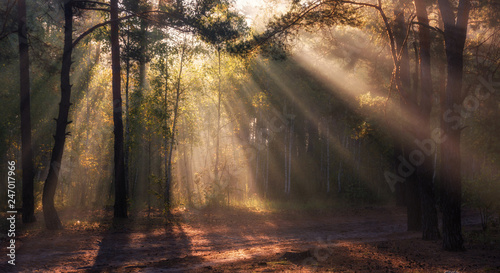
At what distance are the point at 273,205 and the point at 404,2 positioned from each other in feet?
45.1

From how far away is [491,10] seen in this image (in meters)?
15.7

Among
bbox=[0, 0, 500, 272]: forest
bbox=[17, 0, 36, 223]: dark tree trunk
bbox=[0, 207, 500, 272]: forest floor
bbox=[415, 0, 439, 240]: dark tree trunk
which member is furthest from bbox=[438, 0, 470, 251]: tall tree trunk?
bbox=[17, 0, 36, 223]: dark tree trunk

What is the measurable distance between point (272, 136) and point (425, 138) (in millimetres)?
22053

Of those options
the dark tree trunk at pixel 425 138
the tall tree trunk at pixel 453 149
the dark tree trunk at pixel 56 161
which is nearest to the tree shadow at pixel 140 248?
the dark tree trunk at pixel 56 161

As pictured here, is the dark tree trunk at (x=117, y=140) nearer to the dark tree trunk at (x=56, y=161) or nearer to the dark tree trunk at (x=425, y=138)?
the dark tree trunk at (x=56, y=161)

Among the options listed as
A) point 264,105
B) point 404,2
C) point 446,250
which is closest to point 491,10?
point 404,2

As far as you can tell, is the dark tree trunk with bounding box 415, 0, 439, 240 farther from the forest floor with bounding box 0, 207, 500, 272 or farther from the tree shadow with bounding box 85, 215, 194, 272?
the tree shadow with bounding box 85, 215, 194, 272

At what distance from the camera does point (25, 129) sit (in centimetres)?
1374

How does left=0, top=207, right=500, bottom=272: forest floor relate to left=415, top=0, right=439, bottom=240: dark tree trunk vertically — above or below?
below

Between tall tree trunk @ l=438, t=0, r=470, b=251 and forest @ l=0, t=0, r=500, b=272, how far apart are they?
1.2 inches

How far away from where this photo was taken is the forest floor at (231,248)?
314 inches

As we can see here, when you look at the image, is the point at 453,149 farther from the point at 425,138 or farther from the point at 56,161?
the point at 56,161

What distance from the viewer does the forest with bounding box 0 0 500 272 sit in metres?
9.59

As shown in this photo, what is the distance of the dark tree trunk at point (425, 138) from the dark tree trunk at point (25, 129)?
516 inches
